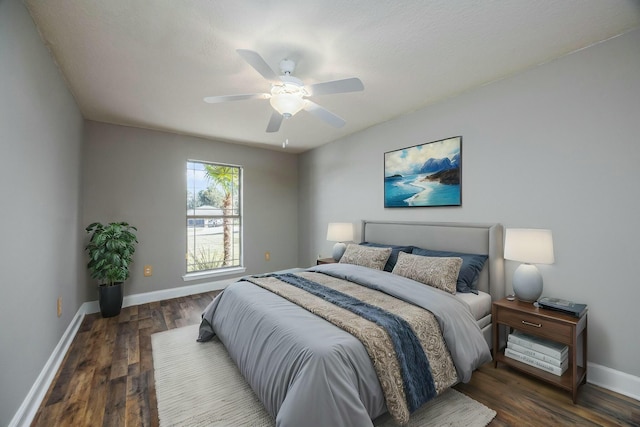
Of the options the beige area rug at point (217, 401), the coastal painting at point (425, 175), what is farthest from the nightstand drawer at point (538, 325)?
the coastal painting at point (425, 175)

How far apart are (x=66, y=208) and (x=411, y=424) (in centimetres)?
344

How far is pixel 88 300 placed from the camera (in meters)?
3.48

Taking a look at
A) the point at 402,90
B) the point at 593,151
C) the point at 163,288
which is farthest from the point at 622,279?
the point at 163,288

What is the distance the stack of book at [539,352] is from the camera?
195cm

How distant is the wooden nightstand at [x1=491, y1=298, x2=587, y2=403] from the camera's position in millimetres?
1814

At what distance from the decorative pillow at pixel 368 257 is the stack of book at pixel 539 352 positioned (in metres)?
1.29

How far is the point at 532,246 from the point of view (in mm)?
2066

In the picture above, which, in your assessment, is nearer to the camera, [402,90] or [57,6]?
[57,6]

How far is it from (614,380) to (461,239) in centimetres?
140

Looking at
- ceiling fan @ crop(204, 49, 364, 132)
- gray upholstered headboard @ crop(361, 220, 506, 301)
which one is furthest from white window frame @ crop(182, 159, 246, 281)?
ceiling fan @ crop(204, 49, 364, 132)

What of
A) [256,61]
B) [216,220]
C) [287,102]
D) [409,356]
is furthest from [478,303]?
[216,220]

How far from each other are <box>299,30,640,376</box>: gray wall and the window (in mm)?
3338

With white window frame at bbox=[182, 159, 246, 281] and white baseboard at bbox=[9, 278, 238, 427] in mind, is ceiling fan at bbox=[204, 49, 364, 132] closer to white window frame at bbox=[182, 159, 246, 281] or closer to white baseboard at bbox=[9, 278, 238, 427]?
white baseboard at bbox=[9, 278, 238, 427]

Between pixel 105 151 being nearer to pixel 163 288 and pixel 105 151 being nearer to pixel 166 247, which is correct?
pixel 166 247
